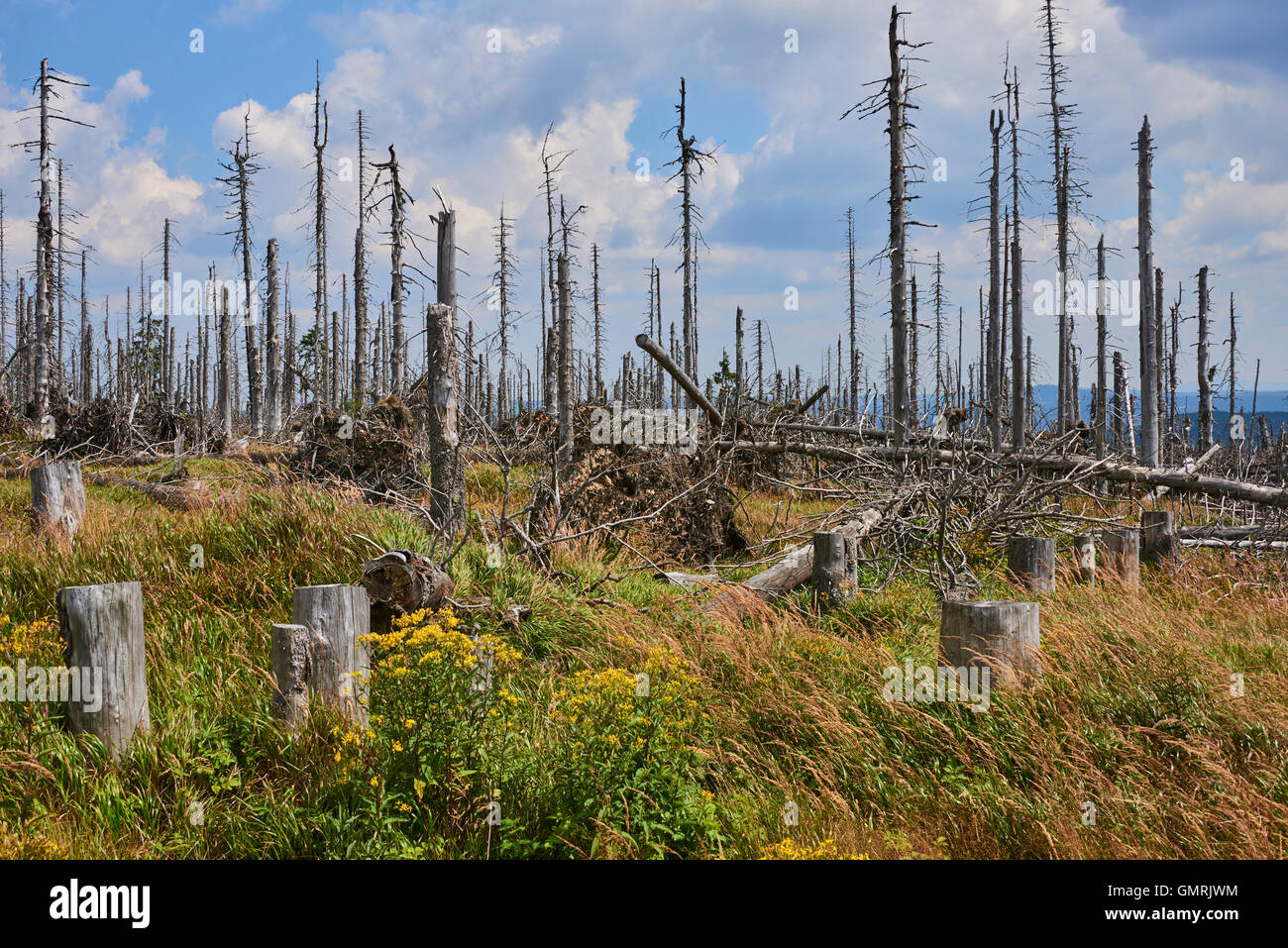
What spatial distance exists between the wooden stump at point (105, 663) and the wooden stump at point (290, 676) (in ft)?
2.26

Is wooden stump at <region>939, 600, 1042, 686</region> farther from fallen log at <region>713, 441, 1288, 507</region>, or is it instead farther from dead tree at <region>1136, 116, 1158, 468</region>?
dead tree at <region>1136, 116, 1158, 468</region>

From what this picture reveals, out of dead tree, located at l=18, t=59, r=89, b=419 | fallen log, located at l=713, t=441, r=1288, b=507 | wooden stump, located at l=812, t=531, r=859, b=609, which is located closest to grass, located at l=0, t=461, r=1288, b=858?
wooden stump, located at l=812, t=531, r=859, b=609

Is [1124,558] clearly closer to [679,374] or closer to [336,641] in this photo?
A: [679,374]

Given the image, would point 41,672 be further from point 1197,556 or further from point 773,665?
point 1197,556

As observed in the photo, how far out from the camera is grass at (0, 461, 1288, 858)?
3.13 metres

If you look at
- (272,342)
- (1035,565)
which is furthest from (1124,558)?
(272,342)

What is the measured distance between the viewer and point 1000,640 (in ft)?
13.7

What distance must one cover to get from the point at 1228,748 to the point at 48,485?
35.4 ft

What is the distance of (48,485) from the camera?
8.50m

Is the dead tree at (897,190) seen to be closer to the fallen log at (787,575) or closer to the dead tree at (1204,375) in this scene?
the fallen log at (787,575)

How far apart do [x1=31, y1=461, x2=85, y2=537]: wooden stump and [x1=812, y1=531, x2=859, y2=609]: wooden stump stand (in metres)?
7.99

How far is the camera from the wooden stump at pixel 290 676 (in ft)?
13.1

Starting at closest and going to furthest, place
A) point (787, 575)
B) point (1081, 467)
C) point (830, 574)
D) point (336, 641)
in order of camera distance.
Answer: point (336, 641) → point (830, 574) → point (787, 575) → point (1081, 467)

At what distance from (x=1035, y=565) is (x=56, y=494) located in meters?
10.3
